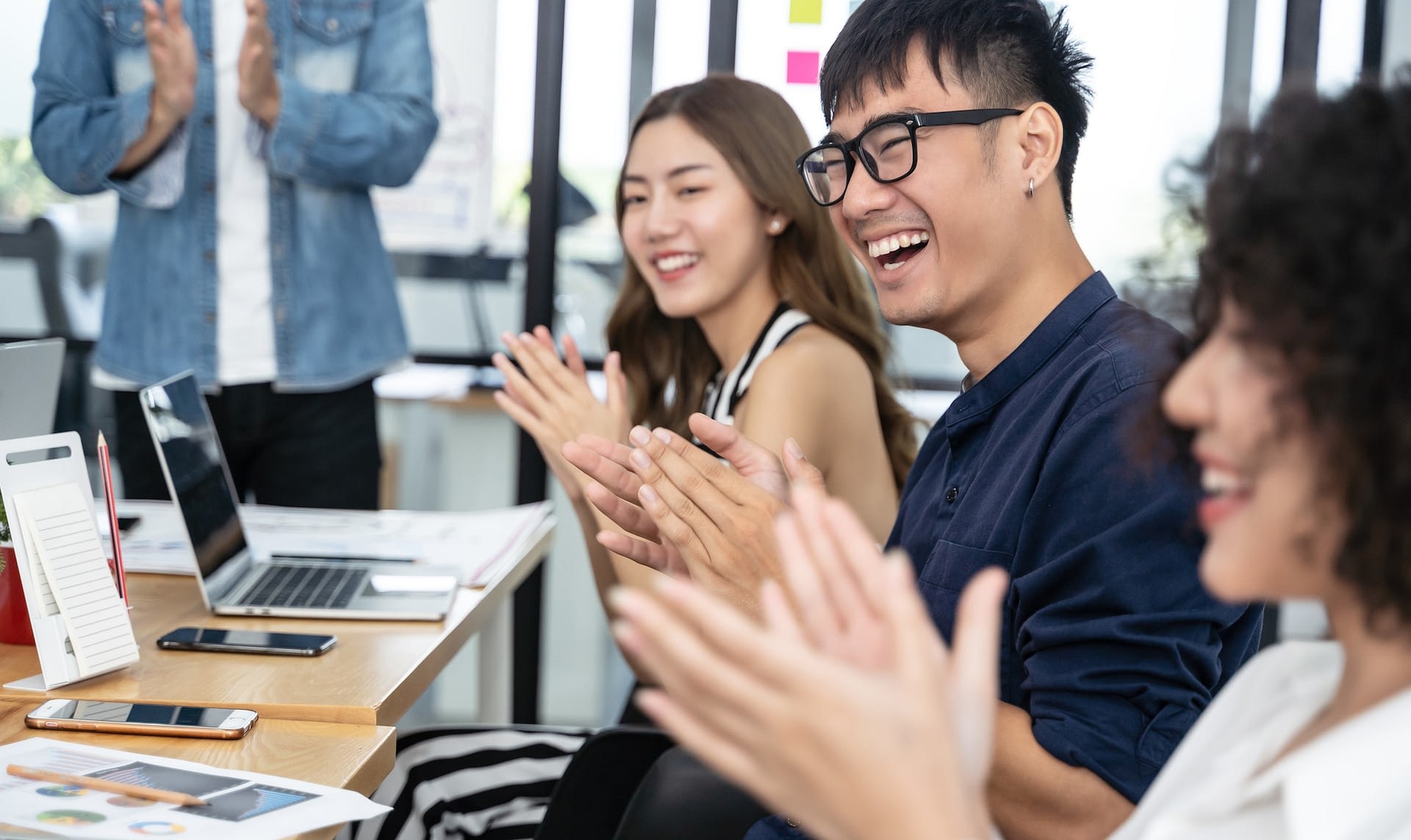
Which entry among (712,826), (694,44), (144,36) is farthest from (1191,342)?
(694,44)

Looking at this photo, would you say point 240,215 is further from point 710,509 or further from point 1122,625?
point 1122,625

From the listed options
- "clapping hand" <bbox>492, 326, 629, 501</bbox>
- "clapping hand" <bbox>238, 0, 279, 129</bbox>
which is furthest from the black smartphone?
"clapping hand" <bbox>238, 0, 279, 129</bbox>

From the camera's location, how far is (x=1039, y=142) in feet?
4.37

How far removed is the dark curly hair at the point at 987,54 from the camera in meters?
1.32

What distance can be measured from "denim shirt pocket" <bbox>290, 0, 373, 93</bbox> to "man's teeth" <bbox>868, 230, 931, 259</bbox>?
1.36 m

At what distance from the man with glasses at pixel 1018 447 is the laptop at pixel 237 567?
362 millimetres

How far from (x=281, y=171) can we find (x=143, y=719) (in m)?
1.34

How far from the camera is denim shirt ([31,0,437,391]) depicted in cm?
219

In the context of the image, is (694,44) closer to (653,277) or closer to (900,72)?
(653,277)

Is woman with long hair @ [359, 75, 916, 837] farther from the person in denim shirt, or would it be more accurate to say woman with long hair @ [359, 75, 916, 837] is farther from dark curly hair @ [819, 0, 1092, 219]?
dark curly hair @ [819, 0, 1092, 219]

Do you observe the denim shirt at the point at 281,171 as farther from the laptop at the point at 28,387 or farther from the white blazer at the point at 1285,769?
the white blazer at the point at 1285,769

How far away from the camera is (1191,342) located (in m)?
0.84

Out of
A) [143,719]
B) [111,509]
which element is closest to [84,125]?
[111,509]

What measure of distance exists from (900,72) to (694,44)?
1.77 m
